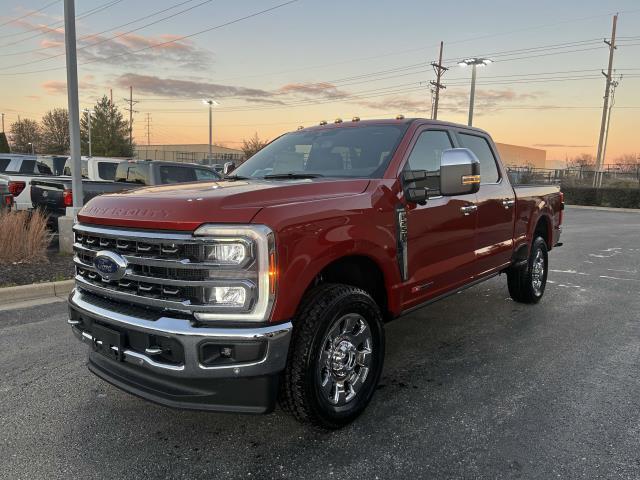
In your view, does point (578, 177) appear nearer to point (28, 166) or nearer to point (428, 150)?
point (28, 166)

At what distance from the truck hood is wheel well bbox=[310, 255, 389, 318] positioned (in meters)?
0.44

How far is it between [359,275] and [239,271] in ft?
3.69

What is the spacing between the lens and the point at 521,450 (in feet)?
9.52

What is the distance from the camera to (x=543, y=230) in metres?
6.39

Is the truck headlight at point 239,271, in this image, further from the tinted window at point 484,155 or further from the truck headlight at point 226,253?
the tinted window at point 484,155

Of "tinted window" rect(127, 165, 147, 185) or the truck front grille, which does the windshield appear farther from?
"tinted window" rect(127, 165, 147, 185)

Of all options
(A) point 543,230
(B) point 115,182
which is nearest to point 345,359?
(A) point 543,230

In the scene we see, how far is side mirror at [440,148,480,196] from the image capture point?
3.52 m

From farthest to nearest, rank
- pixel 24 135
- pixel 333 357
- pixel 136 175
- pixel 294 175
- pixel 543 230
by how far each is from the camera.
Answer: pixel 24 135
pixel 136 175
pixel 543 230
pixel 294 175
pixel 333 357

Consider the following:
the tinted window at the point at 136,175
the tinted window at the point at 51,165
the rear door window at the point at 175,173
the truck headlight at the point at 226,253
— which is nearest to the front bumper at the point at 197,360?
the truck headlight at the point at 226,253

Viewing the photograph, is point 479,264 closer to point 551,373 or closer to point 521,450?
point 551,373

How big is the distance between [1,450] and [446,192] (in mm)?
3225

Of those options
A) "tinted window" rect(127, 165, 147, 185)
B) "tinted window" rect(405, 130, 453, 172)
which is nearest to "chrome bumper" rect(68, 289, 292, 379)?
"tinted window" rect(405, 130, 453, 172)

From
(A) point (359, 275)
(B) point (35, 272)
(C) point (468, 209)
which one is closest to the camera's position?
(A) point (359, 275)
